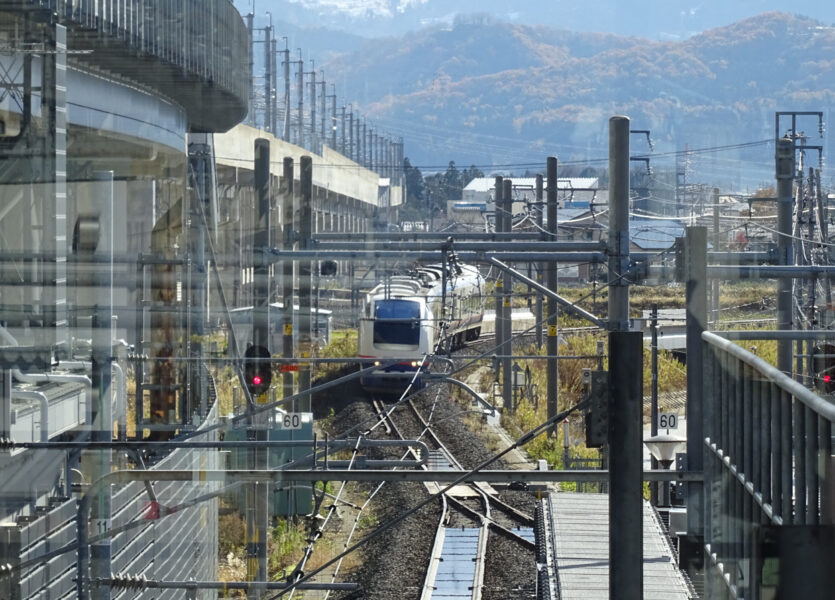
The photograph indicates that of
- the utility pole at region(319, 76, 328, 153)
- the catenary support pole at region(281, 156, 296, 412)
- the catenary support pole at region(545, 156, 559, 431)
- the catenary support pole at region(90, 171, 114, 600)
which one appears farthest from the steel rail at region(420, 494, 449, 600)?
the utility pole at region(319, 76, 328, 153)

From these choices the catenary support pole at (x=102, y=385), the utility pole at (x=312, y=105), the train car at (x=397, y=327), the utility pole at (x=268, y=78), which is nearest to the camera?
the catenary support pole at (x=102, y=385)

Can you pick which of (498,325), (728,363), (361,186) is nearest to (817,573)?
(728,363)

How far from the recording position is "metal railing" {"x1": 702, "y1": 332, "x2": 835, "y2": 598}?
1.78 m

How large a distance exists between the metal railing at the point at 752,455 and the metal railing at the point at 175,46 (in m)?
2.33

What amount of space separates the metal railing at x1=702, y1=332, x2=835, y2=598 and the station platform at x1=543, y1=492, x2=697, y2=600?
2.44 feet

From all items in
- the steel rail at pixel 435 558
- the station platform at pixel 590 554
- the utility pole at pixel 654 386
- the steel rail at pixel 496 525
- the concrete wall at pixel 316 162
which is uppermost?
the concrete wall at pixel 316 162

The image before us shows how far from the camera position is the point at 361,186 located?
8.68m

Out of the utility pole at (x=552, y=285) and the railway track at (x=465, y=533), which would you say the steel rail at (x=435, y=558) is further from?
the utility pole at (x=552, y=285)

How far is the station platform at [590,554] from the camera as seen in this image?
11.8 feet

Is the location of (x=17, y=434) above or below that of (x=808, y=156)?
below

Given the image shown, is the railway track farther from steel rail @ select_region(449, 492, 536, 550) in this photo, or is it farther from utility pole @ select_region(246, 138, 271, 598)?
utility pole @ select_region(246, 138, 271, 598)

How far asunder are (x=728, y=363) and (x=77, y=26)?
2.39 m

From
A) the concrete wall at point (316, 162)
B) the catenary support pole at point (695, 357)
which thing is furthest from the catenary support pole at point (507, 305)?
the catenary support pole at point (695, 357)

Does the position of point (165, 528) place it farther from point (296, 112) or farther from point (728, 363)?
point (296, 112)
